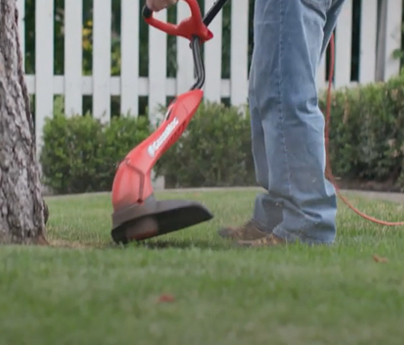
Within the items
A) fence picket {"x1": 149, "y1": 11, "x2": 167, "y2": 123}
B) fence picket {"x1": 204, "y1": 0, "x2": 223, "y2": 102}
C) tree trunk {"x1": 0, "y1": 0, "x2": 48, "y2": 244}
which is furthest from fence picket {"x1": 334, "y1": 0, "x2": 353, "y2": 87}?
tree trunk {"x1": 0, "y1": 0, "x2": 48, "y2": 244}

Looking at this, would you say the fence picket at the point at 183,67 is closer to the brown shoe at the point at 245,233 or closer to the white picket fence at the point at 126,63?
Answer: the white picket fence at the point at 126,63

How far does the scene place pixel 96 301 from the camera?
8.39 ft

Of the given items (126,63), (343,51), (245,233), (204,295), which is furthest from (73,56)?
(204,295)

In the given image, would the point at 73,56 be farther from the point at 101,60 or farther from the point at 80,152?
the point at 80,152

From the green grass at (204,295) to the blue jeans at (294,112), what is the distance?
Answer: 183 mm

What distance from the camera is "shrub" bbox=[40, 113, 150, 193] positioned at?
7.34 metres

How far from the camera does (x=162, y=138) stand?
12.6 ft

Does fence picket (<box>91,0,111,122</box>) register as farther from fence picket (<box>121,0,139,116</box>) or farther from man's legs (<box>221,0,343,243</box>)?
man's legs (<box>221,0,343,243</box>)

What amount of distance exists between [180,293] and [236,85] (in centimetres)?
542

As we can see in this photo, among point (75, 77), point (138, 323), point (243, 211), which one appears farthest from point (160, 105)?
point (138, 323)

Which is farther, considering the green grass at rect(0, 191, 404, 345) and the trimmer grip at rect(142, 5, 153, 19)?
the trimmer grip at rect(142, 5, 153, 19)

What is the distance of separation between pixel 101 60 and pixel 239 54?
106cm

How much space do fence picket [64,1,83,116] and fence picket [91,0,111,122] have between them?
116mm

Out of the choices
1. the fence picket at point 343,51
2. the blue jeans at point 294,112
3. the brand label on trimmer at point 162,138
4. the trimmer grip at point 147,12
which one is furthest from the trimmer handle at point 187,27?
the fence picket at point 343,51
